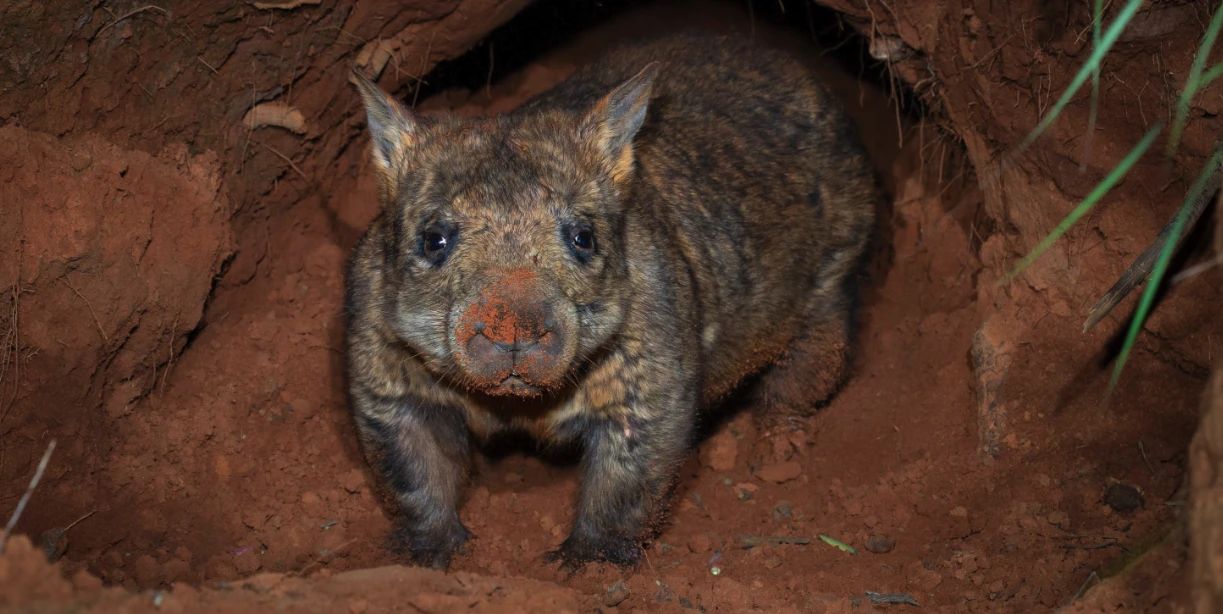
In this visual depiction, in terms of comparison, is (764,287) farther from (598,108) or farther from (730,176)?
(598,108)

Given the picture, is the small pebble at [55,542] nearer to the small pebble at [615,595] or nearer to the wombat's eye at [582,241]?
the small pebble at [615,595]

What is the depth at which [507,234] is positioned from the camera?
378 cm

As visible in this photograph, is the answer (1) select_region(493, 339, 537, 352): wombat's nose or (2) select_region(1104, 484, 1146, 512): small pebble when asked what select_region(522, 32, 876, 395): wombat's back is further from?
(2) select_region(1104, 484, 1146, 512): small pebble

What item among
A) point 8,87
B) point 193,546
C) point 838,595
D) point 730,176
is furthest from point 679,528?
point 8,87

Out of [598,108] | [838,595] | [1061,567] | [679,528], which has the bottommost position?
[679,528]

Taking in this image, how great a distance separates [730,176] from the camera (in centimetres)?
504

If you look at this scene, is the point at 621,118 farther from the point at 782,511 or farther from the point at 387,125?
the point at 782,511

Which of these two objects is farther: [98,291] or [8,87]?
[98,291]

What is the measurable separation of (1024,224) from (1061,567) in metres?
1.71

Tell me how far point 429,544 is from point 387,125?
1754 millimetres

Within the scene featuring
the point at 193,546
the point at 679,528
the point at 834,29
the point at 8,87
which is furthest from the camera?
the point at 834,29

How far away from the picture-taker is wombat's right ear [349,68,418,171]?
4.24 m

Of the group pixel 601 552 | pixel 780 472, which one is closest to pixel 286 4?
pixel 601 552

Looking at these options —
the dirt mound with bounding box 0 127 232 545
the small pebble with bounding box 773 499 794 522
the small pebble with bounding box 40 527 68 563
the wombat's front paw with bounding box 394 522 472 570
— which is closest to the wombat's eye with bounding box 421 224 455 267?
the wombat's front paw with bounding box 394 522 472 570
